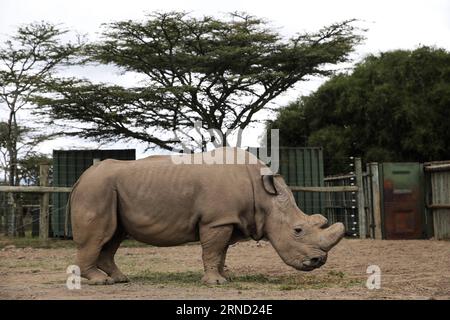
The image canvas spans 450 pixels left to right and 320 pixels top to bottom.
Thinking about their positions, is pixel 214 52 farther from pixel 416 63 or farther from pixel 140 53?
pixel 416 63

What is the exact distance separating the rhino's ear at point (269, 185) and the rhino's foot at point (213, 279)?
1.14 meters

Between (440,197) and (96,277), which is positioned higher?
(440,197)

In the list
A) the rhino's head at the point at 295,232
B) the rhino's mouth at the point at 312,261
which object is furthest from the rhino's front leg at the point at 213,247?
the rhino's mouth at the point at 312,261

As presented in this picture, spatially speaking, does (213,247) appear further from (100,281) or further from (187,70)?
(187,70)

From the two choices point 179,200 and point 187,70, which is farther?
point 187,70

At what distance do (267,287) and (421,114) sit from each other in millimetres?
23323

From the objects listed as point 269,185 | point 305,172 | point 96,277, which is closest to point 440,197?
point 305,172

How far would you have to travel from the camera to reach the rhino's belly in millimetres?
8648

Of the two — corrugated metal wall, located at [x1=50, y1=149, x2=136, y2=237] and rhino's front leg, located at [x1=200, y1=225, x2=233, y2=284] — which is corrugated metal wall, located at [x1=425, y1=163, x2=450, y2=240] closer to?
corrugated metal wall, located at [x1=50, y1=149, x2=136, y2=237]

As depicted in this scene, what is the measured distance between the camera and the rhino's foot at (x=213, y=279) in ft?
27.8

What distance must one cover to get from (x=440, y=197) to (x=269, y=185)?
28.3 feet

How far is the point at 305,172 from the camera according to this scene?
1906cm

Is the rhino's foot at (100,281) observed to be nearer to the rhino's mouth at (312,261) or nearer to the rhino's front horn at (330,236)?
the rhino's mouth at (312,261)

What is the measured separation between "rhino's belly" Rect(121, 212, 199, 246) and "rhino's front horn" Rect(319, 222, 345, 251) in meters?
1.47
